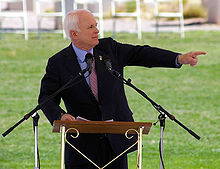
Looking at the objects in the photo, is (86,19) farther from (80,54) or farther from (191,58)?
(191,58)

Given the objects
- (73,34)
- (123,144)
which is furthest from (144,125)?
(73,34)

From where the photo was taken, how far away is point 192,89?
16359 mm

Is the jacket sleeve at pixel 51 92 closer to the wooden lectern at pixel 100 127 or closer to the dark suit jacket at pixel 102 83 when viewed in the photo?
the dark suit jacket at pixel 102 83

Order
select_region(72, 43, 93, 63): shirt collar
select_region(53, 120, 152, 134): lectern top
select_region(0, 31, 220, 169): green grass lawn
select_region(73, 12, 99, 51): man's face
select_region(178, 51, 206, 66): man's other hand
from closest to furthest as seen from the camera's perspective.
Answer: select_region(53, 120, 152, 134): lectern top, select_region(178, 51, 206, 66): man's other hand, select_region(73, 12, 99, 51): man's face, select_region(72, 43, 93, 63): shirt collar, select_region(0, 31, 220, 169): green grass lawn

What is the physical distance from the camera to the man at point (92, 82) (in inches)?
234

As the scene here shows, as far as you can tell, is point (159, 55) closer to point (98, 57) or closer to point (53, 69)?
point (98, 57)

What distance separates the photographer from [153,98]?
1516 centimetres

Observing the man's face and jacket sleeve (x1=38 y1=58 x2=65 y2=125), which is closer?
jacket sleeve (x1=38 y1=58 x2=65 y2=125)

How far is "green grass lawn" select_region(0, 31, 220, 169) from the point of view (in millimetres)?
10555

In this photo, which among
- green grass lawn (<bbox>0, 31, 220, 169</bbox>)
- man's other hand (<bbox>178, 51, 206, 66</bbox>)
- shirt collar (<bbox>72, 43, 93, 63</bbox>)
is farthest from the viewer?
green grass lawn (<bbox>0, 31, 220, 169</bbox>)

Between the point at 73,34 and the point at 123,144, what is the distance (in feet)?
3.23

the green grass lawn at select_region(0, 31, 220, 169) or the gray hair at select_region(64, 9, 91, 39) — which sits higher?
the gray hair at select_region(64, 9, 91, 39)

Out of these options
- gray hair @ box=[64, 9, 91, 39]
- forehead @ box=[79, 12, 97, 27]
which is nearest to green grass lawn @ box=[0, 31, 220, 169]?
gray hair @ box=[64, 9, 91, 39]

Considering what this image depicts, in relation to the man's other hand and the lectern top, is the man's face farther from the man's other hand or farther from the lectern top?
the lectern top
